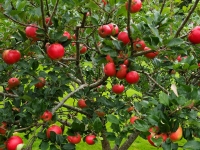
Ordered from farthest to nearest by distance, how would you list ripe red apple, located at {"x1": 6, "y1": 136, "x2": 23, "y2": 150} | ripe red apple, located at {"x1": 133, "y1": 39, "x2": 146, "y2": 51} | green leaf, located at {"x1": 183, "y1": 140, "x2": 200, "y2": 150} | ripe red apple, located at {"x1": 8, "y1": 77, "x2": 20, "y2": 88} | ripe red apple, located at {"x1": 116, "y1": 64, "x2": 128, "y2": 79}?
1. ripe red apple, located at {"x1": 8, "y1": 77, "x2": 20, "y2": 88}
2. ripe red apple, located at {"x1": 116, "y1": 64, "x2": 128, "y2": 79}
3. ripe red apple, located at {"x1": 133, "y1": 39, "x2": 146, "y2": 51}
4. ripe red apple, located at {"x1": 6, "y1": 136, "x2": 23, "y2": 150}
5. green leaf, located at {"x1": 183, "y1": 140, "x2": 200, "y2": 150}

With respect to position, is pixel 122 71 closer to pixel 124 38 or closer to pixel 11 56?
pixel 124 38

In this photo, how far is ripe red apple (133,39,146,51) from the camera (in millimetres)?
1937

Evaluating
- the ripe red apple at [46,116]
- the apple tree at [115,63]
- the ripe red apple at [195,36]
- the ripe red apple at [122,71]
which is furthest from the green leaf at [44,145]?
the ripe red apple at [195,36]

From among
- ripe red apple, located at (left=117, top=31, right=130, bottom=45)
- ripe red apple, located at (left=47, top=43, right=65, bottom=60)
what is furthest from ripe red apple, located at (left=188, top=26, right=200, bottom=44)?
ripe red apple, located at (left=47, top=43, right=65, bottom=60)

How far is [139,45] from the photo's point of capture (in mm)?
1931

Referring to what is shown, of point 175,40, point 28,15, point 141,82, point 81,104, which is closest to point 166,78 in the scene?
point 141,82

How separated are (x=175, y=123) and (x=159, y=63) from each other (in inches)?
38.0

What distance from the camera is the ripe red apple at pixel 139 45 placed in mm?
1937

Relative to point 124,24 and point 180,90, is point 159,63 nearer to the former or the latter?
point 124,24

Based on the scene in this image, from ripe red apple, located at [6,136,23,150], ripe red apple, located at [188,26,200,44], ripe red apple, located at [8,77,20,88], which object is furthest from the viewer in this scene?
ripe red apple, located at [8,77,20,88]

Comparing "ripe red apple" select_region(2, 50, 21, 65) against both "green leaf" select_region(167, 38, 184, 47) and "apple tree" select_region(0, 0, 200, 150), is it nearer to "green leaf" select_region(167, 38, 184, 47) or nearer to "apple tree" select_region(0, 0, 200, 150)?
"apple tree" select_region(0, 0, 200, 150)

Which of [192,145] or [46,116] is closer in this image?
[192,145]

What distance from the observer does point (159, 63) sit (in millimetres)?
2375

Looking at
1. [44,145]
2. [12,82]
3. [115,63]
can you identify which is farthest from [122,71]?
[12,82]
